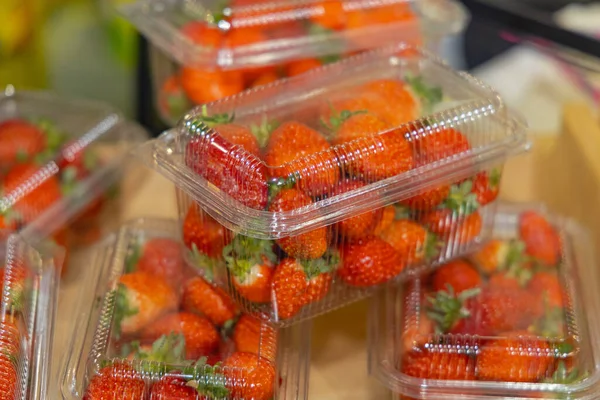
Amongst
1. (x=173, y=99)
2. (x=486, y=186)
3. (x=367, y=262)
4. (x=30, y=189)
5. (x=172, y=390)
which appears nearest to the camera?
(x=172, y=390)

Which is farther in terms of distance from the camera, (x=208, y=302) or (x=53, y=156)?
(x=53, y=156)

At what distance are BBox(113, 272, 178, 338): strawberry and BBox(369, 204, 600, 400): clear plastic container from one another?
1.06 feet

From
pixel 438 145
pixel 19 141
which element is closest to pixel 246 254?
pixel 438 145

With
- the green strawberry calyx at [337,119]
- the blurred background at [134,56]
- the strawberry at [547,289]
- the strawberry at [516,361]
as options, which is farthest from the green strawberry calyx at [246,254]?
the blurred background at [134,56]

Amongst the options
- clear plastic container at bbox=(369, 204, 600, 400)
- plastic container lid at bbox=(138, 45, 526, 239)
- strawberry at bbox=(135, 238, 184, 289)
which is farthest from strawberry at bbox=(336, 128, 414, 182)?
strawberry at bbox=(135, 238, 184, 289)

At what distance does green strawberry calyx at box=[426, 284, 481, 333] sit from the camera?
42.6 inches

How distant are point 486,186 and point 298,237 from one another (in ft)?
1.14

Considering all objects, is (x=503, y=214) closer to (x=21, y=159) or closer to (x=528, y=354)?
(x=528, y=354)

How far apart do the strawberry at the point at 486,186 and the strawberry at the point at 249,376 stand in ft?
1.39

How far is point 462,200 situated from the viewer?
112cm

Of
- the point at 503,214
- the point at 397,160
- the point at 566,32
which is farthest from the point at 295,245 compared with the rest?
the point at 566,32

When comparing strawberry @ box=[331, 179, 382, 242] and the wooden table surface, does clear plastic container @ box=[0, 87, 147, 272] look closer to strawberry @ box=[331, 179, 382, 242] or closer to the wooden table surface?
the wooden table surface

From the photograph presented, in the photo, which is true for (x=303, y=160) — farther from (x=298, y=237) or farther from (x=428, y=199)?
(x=428, y=199)

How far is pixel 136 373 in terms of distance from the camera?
962 millimetres
